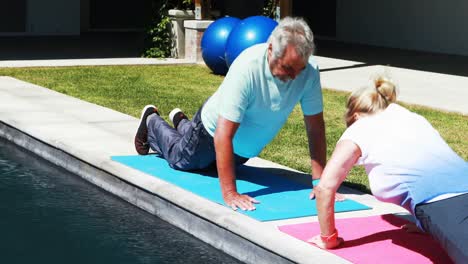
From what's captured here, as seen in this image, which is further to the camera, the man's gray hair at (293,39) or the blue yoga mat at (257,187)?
the blue yoga mat at (257,187)

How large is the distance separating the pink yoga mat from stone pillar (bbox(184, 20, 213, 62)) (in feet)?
31.7

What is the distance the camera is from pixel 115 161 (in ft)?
20.9

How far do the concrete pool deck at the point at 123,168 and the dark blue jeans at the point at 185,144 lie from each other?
25cm

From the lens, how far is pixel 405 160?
14.3 feet

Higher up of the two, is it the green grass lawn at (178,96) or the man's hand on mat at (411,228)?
the man's hand on mat at (411,228)

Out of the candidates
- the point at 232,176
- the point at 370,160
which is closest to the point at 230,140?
the point at 232,176

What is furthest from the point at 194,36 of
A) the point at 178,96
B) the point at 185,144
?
the point at 185,144

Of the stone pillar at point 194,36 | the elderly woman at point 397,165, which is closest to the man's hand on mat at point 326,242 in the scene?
the elderly woman at point 397,165

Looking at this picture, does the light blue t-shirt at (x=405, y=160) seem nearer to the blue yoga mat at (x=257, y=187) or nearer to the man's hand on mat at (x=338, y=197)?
the blue yoga mat at (x=257, y=187)

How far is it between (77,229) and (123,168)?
76 centimetres

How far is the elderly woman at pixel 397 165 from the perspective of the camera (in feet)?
14.2

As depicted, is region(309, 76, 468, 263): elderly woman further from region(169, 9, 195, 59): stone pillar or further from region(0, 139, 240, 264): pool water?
region(169, 9, 195, 59): stone pillar

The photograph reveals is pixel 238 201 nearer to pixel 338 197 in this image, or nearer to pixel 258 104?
pixel 258 104

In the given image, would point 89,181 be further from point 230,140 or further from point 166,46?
point 166,46
